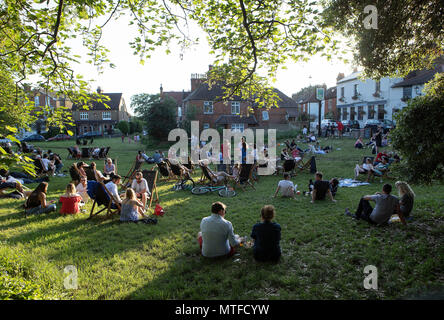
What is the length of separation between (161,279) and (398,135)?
498cm

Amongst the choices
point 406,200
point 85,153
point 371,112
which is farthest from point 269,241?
point 371,112

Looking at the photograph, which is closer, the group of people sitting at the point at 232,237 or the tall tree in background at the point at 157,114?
the group of people sitting at the point at 232,237

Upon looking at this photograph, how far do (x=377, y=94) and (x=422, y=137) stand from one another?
116ft

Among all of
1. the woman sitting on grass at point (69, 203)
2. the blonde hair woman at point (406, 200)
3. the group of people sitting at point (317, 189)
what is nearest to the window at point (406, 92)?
the group of people sitting at point (317, 189)

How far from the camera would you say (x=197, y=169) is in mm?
16062

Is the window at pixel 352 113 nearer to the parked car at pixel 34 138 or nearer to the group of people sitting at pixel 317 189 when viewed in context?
the group of people sitting at pixel 317 189

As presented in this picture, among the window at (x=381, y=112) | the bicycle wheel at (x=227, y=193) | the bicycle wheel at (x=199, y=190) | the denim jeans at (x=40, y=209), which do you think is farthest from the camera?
the window at (x=381, y=112)

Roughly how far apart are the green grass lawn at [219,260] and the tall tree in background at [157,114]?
80.7 ft

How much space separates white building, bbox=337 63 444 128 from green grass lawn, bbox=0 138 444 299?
27249 mm

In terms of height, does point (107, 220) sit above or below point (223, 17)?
below

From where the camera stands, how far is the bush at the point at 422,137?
4730 mm

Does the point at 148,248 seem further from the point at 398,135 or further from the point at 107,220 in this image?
the point at 398,135
